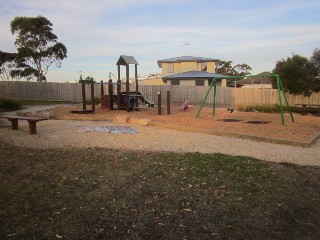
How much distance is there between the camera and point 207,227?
4035mm

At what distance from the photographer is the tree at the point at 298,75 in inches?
1020

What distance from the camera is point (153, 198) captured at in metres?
4.85

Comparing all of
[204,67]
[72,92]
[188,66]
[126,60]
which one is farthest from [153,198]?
[204,67]

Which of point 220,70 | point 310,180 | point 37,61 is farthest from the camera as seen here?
point 220,70

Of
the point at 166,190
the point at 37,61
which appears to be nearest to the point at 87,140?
the point at 166,190

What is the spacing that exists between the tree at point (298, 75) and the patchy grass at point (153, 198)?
2080cm

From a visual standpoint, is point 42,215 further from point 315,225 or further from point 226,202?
point 315,225

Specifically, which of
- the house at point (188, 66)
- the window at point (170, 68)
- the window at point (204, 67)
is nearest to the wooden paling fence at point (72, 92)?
the house at point (188, 66)

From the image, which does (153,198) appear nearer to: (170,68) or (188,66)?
(188,66)

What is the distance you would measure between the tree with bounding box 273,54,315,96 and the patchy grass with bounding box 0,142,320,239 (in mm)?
20799

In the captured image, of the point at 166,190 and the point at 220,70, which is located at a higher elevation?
the point at 220,70

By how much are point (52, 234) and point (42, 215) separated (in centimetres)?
51

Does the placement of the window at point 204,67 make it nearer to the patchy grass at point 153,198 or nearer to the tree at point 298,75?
the tree at point 298,75

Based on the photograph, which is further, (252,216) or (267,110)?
(267,110)
